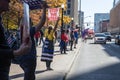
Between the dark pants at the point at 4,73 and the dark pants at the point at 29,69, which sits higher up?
the dark pants at the point at 4,73

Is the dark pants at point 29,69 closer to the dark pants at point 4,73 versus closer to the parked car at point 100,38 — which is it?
the dark pants at point 4,73

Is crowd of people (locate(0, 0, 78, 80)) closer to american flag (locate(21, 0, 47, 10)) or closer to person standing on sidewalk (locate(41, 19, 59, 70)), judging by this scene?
person standing on sidewalk (locate(41, 19, 59, 70))

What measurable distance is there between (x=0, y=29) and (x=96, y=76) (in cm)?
1145

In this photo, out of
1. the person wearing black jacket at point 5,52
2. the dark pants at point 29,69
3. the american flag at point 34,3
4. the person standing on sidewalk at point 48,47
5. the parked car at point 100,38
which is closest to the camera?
the person wearing black jacket at point 5,52

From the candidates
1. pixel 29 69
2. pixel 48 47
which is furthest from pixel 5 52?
pixel 48 47

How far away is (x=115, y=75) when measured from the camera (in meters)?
15.9

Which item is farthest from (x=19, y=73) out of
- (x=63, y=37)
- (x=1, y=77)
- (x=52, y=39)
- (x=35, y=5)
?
(x=63, y=37)

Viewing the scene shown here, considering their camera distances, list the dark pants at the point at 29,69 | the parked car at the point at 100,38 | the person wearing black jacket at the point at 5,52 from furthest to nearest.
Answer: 1. the parked car at the point at 100,38
2. the dark pants at the point at 29,69
3. the person wearing black jacket at the point at 5,52

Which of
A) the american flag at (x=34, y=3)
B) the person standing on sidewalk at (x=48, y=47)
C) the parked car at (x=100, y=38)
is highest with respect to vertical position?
the american flag at (x=34, y=3)

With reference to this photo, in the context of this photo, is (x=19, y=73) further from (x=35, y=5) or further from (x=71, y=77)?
(x=35, y=5)

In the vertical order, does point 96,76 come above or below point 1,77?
below

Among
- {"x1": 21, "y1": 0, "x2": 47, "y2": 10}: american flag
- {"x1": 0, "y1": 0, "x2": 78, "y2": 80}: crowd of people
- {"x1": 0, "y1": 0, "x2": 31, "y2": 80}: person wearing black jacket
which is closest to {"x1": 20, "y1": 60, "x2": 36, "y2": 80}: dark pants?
{"x1": 0, "y1": 0, "x2": 78, "y2": 80}: crowd of people

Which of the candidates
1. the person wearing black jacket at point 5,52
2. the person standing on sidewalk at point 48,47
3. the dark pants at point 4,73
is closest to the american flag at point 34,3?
the person wearing black jacket at point 5,52

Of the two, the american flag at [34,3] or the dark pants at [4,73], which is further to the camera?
the american flag at [34,3]
